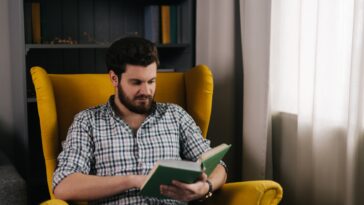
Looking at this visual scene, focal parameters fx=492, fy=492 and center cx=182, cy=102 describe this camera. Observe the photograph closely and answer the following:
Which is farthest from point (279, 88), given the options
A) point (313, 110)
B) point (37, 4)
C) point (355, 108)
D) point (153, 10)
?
point (37, 4)

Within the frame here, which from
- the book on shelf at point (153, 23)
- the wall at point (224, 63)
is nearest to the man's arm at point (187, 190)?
the wall at point (224, 63)

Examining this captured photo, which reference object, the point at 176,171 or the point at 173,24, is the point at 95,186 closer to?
the point at 176,171

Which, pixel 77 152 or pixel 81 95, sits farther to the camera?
pixel 81 95

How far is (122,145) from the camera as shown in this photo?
1847 mm

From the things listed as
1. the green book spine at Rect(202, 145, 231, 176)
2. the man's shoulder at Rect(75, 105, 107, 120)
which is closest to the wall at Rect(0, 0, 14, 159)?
the man's shoulder at Rect(75, 105, 107, 120)

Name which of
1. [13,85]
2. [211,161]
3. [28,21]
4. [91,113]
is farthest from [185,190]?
[13,85]

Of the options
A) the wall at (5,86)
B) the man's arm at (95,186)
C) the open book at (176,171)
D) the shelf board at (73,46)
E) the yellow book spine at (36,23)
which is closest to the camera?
the open book at (176,171)

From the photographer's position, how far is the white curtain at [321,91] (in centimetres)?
182

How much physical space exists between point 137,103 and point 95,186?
36cm

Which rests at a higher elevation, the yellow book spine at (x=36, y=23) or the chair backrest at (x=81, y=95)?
the yellow book spine at (x=36, y=23)

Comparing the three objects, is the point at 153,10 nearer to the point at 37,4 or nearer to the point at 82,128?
the point at 37,4

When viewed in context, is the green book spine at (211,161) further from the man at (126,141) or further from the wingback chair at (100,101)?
the wingback chair at (100,101)

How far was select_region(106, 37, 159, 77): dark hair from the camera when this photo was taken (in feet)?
6.00

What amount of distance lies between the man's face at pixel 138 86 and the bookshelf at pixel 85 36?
84cm
